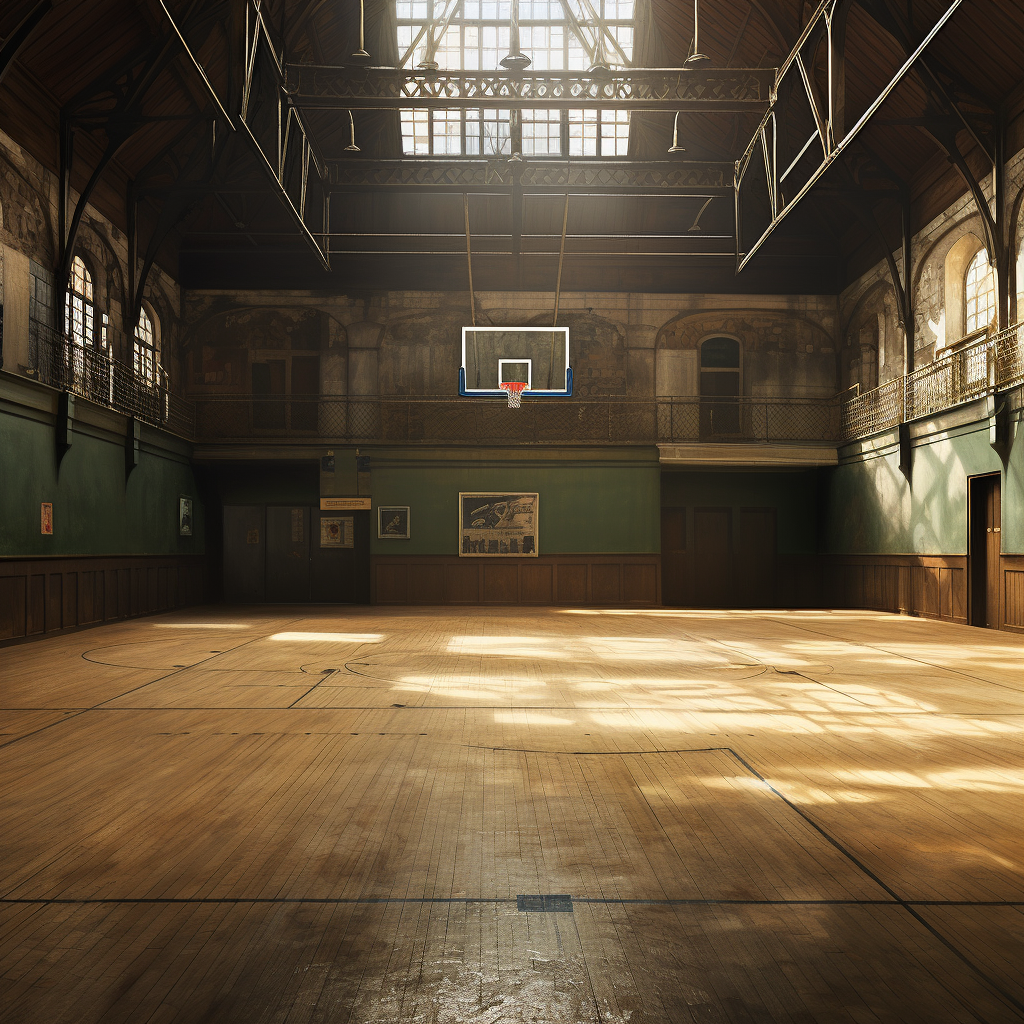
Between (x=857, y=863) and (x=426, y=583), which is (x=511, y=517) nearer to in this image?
(x=426, y=583)

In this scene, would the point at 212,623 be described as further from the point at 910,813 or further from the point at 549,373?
the point at 910,813

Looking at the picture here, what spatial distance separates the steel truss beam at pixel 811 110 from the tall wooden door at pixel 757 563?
5853mm

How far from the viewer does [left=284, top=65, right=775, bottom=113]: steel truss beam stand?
11.5 m

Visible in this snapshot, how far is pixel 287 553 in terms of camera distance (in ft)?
60.2

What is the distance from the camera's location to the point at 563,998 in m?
1.97

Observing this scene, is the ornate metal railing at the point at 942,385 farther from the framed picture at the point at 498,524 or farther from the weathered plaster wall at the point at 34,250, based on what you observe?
the weathered plaster wall at the point at 34,250

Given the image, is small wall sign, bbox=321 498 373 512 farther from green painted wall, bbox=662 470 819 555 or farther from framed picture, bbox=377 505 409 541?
green painted wall, bbox=662 470 819 555

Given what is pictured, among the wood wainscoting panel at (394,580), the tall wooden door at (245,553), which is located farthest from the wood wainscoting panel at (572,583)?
the tall wooden door at (245,553)

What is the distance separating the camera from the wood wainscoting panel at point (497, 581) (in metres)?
17.0

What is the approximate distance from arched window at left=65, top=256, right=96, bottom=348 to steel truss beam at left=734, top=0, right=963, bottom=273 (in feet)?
35.1

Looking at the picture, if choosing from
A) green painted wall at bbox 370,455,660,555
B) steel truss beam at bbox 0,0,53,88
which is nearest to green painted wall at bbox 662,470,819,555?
green painted wall at bbox 370,455,660,555

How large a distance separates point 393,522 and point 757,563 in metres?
7.90

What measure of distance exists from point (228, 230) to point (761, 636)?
13.6m

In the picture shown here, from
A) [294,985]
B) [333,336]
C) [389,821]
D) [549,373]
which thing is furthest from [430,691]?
[333,336]
